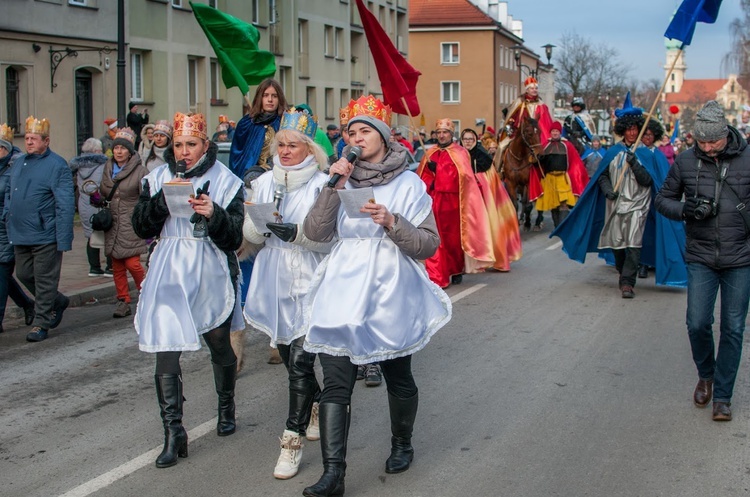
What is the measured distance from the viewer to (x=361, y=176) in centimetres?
516

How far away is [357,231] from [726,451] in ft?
8.34

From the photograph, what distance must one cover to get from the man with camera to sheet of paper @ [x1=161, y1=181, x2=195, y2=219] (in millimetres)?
3127

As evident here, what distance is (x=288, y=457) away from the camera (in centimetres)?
544

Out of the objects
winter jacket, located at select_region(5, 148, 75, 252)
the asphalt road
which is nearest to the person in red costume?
the asphalt road

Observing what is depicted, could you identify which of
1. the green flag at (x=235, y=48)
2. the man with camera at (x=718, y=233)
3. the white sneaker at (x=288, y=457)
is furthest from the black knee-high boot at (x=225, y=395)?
the green flag at (x=235, y=48)

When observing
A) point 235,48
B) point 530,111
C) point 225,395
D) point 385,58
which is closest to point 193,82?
point 530,111

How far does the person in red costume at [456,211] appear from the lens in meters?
12.1

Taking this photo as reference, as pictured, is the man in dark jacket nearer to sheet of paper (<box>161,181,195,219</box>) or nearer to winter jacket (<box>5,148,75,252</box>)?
winter jacket (<box>5,148,75,252</box>)

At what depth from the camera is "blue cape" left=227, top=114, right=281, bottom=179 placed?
8250mm

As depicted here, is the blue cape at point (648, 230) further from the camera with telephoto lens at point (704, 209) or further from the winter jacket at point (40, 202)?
the winter jacket at point (40, 202)

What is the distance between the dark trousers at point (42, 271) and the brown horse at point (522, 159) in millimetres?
10886

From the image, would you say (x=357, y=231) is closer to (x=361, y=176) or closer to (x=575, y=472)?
(x=361, y=176)

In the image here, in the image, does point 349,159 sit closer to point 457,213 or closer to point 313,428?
point 313,428

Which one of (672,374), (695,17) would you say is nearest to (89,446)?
(672,374)
